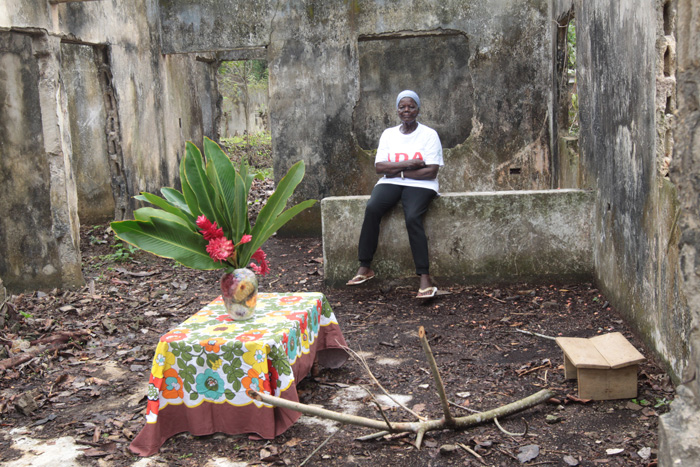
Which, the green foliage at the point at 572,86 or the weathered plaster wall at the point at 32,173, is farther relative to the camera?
the green foliage at the point at 572,86

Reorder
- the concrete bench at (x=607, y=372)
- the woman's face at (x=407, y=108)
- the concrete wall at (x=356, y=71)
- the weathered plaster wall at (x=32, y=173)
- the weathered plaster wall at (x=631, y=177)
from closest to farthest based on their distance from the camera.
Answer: the concrete bench at (x=607, y=372) < the weathered plaster wall at (x=631, y=177) < the woman's face at (x=407, y=108) < the weathered plaster wall at (x=32, y=173) < the concrete wall at (x=356, y=71)

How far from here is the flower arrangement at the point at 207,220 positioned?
3943 mm

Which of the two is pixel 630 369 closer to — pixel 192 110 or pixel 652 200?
pixel 652 200

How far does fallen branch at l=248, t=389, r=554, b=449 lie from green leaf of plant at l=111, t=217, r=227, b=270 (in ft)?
2.99

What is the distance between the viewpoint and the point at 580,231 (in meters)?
6.59

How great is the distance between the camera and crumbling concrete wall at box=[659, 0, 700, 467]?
6.91 feet

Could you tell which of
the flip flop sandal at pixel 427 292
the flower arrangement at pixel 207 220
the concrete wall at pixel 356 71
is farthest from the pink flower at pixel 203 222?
the concrete wall at pixel 356 71

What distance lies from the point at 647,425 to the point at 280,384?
6.61 feet

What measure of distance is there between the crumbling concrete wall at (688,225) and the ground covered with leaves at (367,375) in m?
1.34

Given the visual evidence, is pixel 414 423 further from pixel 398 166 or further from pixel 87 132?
pixel 87 132

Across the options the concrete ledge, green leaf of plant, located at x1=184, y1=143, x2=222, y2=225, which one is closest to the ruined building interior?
the concrete ledge

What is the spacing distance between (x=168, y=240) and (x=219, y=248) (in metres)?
0.31

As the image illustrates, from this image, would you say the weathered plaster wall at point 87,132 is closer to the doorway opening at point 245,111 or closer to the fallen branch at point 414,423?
the doorway opening at point 245,111

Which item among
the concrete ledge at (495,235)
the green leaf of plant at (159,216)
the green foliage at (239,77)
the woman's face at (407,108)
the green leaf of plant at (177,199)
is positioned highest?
the green foliage at (239,77)
